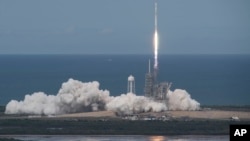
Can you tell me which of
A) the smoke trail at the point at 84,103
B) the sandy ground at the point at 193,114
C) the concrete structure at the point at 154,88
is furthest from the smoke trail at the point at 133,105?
the concrete structure at the point at 154,88

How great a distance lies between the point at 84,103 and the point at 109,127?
12.3 meters

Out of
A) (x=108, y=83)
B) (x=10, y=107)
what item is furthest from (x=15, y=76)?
(x=10, y=107)

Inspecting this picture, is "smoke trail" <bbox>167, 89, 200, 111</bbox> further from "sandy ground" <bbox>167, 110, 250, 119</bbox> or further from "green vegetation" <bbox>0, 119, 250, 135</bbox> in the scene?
"green vegetation" <bbox>0, 119, 250, 135</bbox>

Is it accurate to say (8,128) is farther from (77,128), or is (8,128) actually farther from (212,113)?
(212,113)

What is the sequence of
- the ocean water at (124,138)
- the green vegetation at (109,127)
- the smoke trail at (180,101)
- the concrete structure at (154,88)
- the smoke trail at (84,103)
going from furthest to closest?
the smoke trail at (180,101)
the concrete structure at (154,88)
the smoke trail at (84,103)
the green vegetation at (109,127)
the ocean water at (124,138)

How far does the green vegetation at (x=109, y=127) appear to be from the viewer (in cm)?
8012

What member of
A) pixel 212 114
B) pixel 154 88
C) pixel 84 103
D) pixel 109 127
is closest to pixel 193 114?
pixel 212 114

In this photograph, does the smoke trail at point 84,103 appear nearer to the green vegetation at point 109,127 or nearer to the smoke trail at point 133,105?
the smoke trail at point 133,105

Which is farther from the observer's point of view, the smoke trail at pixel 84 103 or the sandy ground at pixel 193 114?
the smoke trail at pixel 84 103

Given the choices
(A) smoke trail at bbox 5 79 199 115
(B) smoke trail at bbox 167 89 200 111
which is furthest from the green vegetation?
(B) smoke trail at bbox 167 89 200 111

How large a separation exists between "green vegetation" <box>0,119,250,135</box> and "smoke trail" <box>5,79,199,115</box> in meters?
5.53

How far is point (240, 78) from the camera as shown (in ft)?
615

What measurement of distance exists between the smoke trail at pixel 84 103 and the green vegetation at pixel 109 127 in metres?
5.53

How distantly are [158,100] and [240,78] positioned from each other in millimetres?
94612
